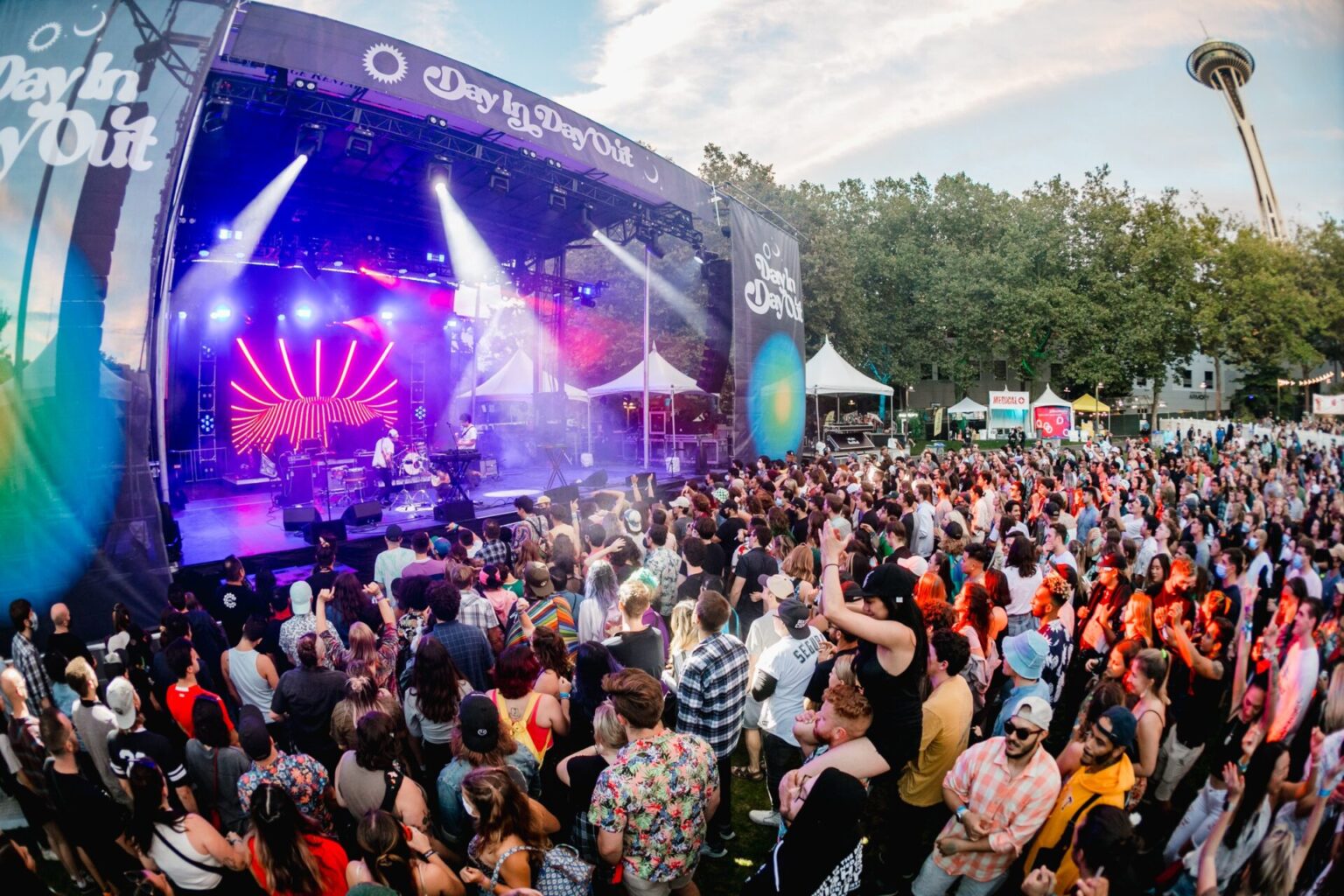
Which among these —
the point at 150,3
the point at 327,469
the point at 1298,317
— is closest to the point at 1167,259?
the point at 1298,317

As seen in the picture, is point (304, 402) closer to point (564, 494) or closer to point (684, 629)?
point (564, 494)

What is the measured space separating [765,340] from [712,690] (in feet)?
40.5

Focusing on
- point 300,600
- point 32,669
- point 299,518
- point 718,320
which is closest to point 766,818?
point 300,600

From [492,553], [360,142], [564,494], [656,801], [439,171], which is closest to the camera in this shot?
[656,801]

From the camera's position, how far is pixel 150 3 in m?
5.62

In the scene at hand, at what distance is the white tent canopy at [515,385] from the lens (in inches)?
774

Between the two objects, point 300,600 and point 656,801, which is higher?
point 300,600

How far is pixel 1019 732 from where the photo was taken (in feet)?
8.81

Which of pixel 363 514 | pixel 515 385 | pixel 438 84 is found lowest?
pixel 363 514

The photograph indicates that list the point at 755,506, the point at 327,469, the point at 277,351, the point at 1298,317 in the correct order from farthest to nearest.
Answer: the point at 277,351 < the point at 327,469 < the point at 755,506 < the point at 1298,317

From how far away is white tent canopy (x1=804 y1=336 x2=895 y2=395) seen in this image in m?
19.9

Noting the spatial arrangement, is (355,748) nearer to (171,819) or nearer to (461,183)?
(171,819)

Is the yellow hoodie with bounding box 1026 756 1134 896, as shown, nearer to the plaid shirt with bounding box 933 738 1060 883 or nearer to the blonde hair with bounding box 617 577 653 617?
the plaid shirt with bounding box 933 738 1060 883

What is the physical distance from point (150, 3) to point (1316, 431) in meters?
13.7
